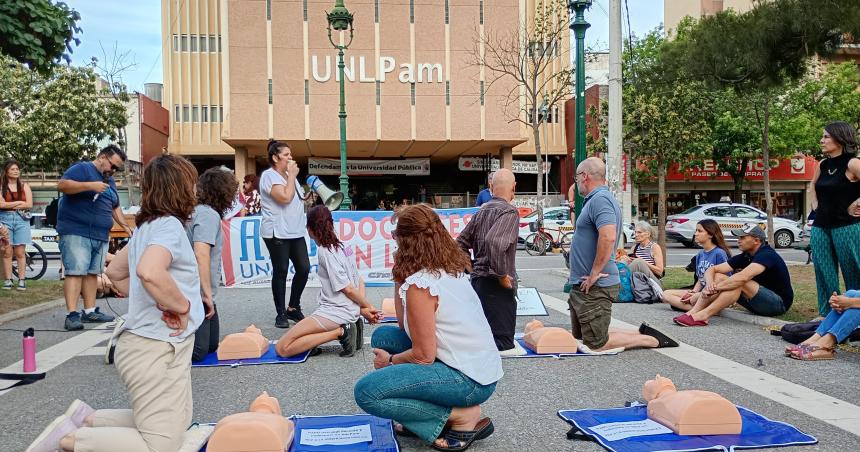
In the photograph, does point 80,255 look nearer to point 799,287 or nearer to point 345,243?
point 345,243

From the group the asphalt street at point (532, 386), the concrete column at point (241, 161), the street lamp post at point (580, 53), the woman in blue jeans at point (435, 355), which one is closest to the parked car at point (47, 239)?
the concrete column at point (241, 161)

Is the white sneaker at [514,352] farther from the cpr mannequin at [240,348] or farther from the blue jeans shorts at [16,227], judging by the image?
the blue jeans shorts at [16,227]

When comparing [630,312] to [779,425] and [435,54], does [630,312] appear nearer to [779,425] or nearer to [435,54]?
[779,425]

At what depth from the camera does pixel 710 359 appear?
20.4 feet

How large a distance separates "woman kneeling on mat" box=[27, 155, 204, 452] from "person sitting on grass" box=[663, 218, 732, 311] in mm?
6882

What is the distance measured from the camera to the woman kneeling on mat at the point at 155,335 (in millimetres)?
3246

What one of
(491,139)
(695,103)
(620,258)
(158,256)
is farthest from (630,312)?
(491,139)

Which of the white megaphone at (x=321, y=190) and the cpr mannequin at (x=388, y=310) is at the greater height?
the white megaphone at (x=321, y=190)

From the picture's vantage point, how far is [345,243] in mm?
12594

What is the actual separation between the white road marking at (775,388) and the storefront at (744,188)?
3091 cm

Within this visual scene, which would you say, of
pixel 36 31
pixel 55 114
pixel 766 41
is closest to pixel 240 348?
pixel 36 31

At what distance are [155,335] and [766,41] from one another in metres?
8.93

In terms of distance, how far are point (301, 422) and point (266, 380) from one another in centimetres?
136

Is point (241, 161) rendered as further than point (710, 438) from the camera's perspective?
Yes
